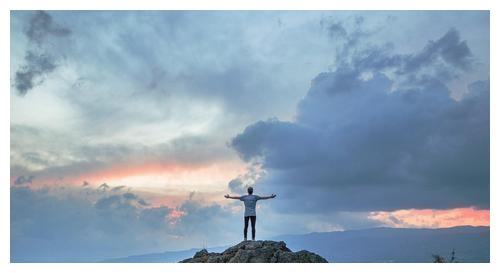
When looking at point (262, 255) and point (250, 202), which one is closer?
point (262, 255)

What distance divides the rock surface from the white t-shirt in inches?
52.9

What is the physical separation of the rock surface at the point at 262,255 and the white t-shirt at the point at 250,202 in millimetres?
1345

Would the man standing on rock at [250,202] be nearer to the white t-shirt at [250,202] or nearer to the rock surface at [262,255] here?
the white t-shirt at [250,202]

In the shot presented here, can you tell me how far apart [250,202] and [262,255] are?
2.58 metres

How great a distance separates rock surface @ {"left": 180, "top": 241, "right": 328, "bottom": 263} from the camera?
20406mm

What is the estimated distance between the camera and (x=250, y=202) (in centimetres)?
2238

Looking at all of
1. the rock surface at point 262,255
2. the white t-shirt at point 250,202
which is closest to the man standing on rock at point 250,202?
the white t-shirt at point 250,202

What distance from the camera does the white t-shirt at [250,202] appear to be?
2239 centimetres

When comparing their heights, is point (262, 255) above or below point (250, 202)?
below

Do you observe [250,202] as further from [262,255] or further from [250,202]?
[262,255]

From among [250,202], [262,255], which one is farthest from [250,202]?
[262,255]
